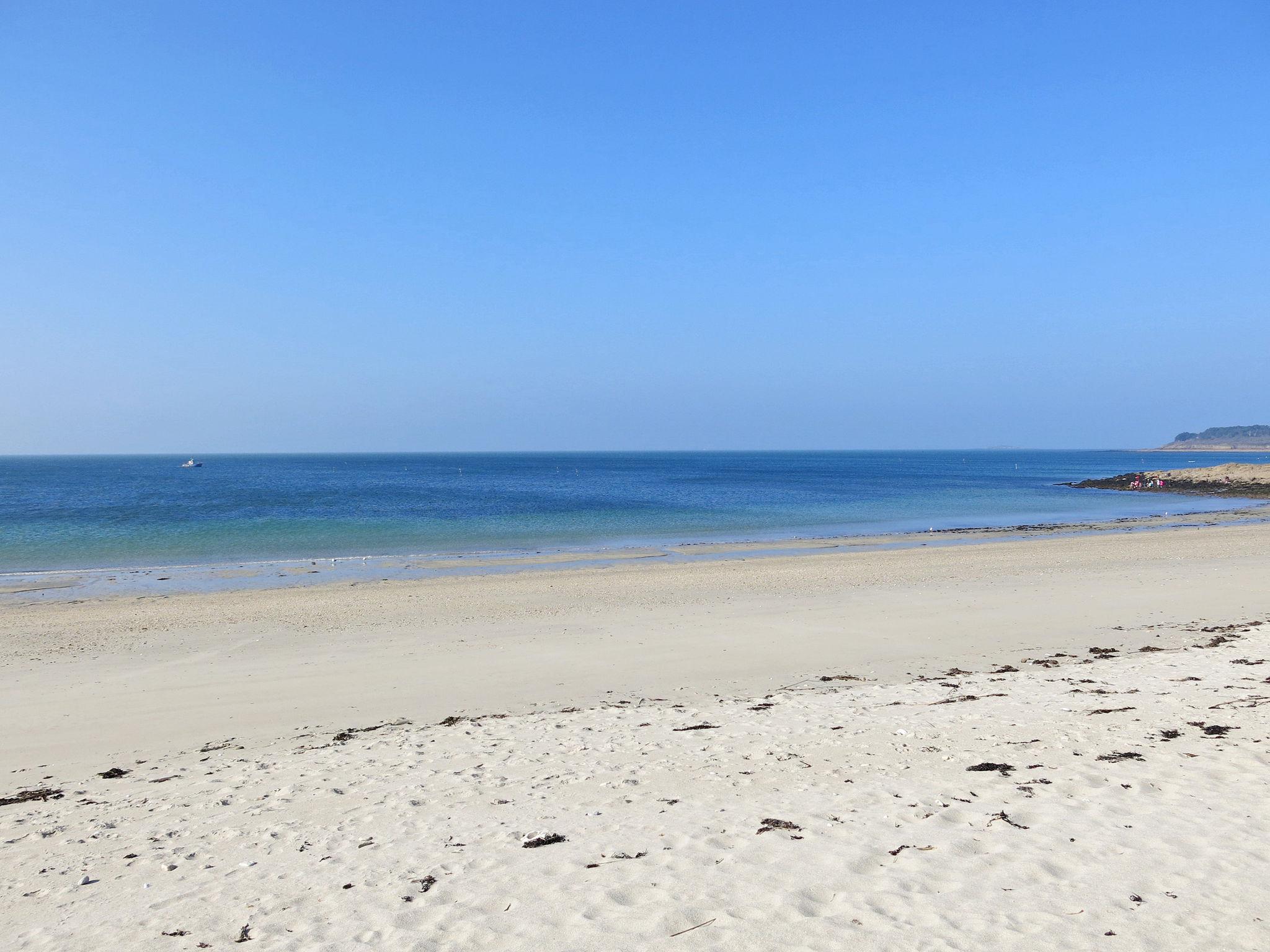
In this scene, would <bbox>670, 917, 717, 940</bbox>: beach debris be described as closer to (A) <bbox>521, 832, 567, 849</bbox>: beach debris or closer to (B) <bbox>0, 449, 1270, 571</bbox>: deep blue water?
(A) <bbox>521, 832, 567, 849</bbox>: beach debris

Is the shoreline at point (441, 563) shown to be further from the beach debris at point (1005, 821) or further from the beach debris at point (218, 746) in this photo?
the beach debris at point (1005, 821)

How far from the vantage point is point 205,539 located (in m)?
34.2

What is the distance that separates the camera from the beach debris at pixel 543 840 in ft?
18.4

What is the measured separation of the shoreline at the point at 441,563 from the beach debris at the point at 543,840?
60.0 feet

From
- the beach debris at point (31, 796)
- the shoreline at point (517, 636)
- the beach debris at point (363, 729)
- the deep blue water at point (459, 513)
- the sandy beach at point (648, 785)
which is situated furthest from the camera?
the deep blue water at point (459, 513)

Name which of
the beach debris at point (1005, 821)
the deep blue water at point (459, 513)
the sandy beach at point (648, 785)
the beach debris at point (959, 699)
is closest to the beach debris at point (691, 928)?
the sandy beach at point (648, 785)

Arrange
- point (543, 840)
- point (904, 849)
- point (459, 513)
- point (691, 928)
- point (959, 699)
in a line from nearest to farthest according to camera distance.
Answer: point (691, 928) < point (904, 849) < point (543, 840) < point (959, 699) < point (459, 513)

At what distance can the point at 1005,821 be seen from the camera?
18.8 feet

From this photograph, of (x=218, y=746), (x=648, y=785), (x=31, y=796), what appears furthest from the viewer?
(x=218, y=746)

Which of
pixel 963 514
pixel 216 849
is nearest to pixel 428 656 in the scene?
pixel 216 849

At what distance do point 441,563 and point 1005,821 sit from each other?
2343 centimetres

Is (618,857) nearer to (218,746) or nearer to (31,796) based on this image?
(218,746)

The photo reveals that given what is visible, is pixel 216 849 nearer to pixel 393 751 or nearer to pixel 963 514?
pixel 393 751

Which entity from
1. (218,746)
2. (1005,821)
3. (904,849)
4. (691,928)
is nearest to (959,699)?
(1005,821)
